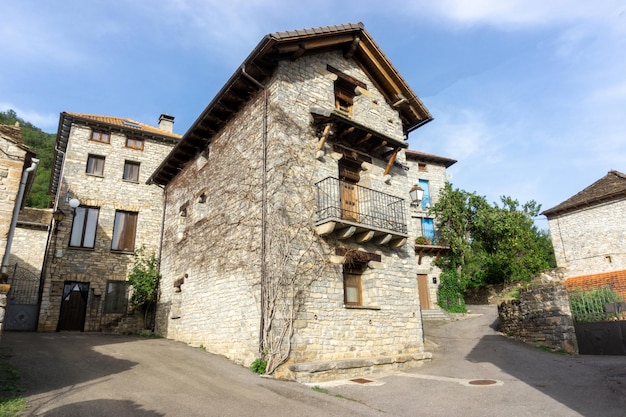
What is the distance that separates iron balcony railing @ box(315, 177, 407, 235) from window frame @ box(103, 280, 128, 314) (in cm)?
1053

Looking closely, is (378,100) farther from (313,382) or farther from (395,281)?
(313,382)

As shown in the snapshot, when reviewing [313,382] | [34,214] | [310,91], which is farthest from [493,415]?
[34,214]

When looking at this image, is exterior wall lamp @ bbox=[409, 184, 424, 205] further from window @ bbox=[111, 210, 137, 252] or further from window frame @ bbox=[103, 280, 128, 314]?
window frame @ bbox=[103, 280, 128, 314]

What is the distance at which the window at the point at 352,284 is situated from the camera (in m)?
9.77

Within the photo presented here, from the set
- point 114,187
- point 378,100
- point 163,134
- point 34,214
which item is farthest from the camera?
point 34,214

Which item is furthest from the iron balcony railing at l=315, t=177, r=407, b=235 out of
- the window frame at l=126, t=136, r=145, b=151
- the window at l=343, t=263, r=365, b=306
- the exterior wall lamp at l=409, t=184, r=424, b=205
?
the window frame at l=126, t=136, r=145, b=151

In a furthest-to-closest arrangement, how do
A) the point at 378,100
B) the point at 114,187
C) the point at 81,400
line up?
the point at 114,187 < the point at 378,100 < the point at 81,400

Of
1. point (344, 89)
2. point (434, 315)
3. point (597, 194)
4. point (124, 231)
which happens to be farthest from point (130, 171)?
point (597, 194)

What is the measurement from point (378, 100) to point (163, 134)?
420 inches

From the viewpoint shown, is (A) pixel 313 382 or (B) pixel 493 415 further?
(A) pixel 313 382

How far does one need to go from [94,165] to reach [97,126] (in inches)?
68.1

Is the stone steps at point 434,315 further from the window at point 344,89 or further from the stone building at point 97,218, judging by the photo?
the stone building at point 97,218

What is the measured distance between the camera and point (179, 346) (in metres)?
11.0

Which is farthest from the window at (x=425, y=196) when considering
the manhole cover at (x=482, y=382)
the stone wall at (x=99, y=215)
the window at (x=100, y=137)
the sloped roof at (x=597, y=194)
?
the window at (x=100, y=137)
